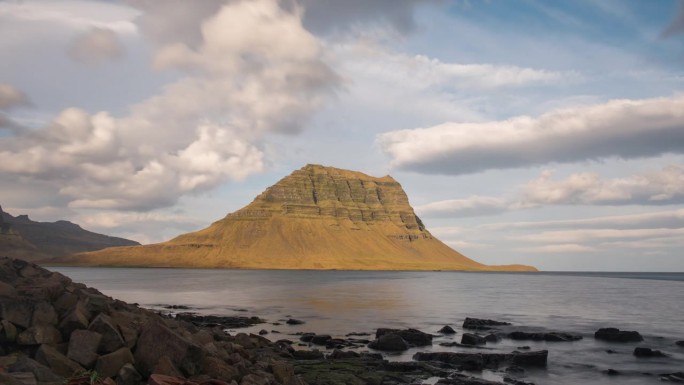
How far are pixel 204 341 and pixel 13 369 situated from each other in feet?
29.3

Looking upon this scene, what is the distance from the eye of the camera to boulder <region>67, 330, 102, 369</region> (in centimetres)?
1330

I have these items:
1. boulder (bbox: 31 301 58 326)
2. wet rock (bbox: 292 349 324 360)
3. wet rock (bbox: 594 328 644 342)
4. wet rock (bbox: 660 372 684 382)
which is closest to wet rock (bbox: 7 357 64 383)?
boulder (bbox: 31 301 58 326)

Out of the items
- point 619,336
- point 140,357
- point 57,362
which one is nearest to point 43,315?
point 57,362

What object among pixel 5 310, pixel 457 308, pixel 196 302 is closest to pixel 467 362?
pixel 5 310

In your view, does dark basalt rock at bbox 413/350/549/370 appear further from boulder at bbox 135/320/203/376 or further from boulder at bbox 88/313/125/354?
boulder at bbox 88/313/125/354

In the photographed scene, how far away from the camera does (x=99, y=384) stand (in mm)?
12180

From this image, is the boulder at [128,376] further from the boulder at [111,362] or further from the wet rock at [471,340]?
the wet rock at [471,340]

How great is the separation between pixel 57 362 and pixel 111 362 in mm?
1208

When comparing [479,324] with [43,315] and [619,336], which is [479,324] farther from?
[43,315]

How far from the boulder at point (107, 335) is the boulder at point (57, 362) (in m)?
1.00

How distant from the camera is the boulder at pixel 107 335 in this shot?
14.0 m

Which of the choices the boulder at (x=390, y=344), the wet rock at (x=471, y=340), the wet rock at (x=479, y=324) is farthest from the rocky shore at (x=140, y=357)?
the wet rock at (x=479, y=324)

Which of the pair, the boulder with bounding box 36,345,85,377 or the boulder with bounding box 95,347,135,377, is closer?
the boulder with bounding box 36,345,85,377

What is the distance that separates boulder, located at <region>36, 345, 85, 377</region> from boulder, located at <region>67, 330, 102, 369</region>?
23 cm
